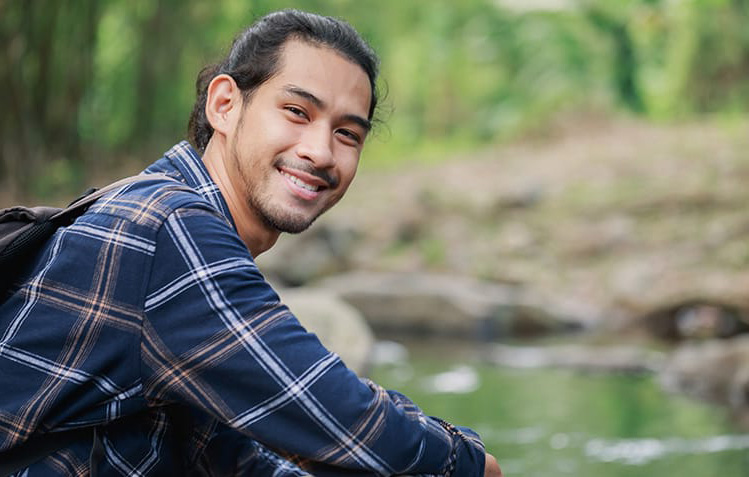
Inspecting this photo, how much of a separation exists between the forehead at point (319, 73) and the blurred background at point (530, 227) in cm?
51

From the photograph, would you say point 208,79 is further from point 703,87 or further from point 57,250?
point 703,87

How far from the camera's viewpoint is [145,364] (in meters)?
1.32

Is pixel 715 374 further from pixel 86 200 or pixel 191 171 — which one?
pixel 86 200

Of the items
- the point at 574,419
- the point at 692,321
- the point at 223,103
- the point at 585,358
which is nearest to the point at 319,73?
the point at 223,103

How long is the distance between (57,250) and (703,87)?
644 inches

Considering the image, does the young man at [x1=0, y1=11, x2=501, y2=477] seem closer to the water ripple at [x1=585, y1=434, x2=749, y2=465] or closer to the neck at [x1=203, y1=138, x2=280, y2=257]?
the neck at [x1=203, y1=138, x2=280, y2=257]

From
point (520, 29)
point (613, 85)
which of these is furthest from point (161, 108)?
point (520, 29)

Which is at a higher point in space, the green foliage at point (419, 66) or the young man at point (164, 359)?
the green foliage at point (419, 66)

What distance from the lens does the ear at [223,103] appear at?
5.32ft

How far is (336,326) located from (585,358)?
2410 mm

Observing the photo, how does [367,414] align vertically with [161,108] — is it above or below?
below

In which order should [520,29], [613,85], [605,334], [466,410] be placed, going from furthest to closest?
1. [520,29]
2. [613,85]
3. [605,334]
4. [466,410]

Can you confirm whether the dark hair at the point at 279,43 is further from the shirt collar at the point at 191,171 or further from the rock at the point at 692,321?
the rock at the point at 692,321

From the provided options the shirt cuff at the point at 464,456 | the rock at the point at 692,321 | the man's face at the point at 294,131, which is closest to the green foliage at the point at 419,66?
the man's face at the point at 294,131
